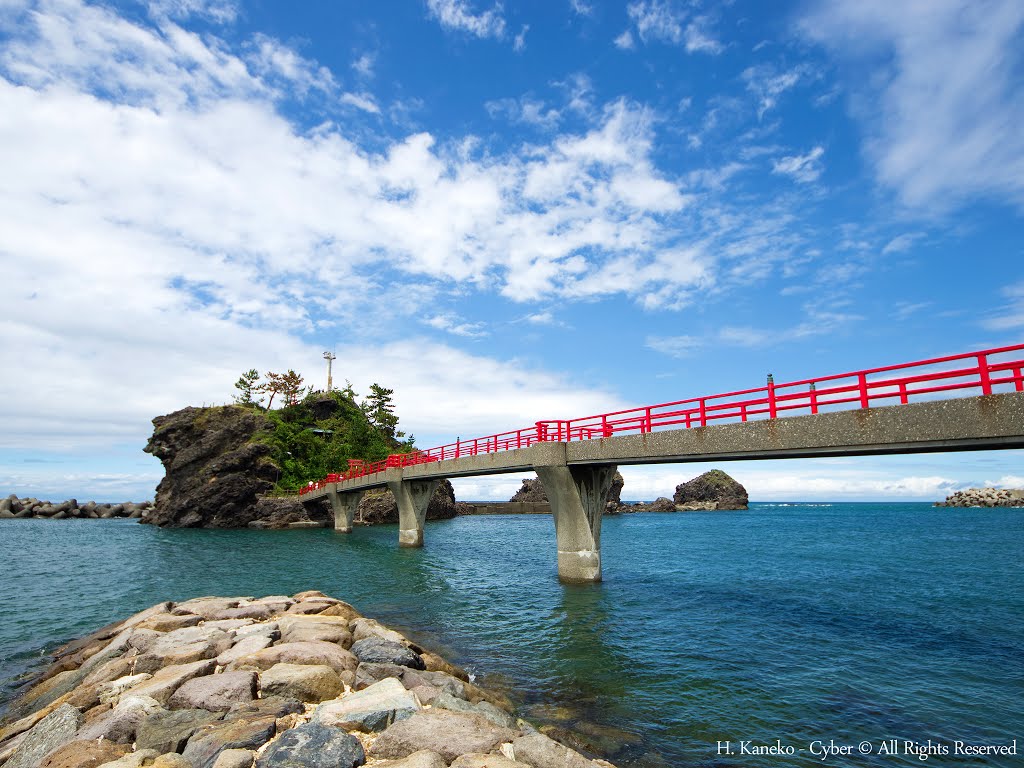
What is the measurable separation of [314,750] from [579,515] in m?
16.7

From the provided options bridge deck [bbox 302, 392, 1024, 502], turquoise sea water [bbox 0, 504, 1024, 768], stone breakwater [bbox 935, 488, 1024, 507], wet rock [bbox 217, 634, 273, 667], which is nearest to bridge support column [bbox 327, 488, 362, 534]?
turquoise sea water [bbox 0, 504, 1024, 768]

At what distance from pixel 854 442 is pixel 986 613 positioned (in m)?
10.7

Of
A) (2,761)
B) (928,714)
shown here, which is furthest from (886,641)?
(2,761)

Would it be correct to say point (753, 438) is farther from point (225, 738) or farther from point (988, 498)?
point (988, 498)

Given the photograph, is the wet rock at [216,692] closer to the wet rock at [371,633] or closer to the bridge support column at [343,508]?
the wet rock at [371,633]

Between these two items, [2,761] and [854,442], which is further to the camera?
[854,442]

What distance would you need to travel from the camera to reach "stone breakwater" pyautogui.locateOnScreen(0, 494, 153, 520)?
268 feet

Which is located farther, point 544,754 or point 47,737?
point 47,737

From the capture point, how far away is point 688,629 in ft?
50.3

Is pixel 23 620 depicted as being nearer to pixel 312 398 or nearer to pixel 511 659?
pixel 511 659

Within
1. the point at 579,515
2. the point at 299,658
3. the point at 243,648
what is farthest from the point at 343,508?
the point at 299,658

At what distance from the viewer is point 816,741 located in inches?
338

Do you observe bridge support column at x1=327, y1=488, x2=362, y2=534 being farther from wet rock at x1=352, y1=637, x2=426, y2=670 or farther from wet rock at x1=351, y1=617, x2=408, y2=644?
wet rock at x1=352, y1=637, x2=426, y2=670

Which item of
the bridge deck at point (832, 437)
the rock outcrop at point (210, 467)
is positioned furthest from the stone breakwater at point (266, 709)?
the rock outcrop at point (210, 467)
